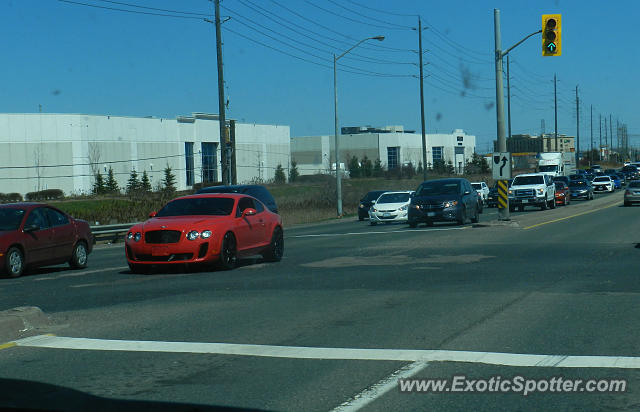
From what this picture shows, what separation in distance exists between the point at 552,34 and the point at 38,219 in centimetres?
1502

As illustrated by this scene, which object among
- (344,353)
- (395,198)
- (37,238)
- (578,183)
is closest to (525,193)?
(395,198)

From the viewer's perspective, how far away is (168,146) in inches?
4094

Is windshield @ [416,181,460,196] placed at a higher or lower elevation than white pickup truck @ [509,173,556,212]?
higher

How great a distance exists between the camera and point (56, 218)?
18.0 m

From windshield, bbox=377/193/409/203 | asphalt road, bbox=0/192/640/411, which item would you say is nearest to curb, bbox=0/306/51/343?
asphalt road, bbox=0/192/640/411

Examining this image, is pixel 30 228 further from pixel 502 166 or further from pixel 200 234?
pixel 502 166

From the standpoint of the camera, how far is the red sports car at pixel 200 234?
1577 centimetres

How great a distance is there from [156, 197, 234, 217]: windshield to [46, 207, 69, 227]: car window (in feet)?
7.78

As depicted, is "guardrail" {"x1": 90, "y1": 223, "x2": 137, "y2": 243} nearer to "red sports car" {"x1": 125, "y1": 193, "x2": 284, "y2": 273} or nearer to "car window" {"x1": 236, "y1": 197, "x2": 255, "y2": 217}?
"red sports car" {"x1": 125, "y1": 193, "x2": 284, "y2": 273}

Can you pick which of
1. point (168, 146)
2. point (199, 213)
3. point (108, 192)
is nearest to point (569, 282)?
point (199, 213)

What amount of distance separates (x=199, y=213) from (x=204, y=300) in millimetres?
5173

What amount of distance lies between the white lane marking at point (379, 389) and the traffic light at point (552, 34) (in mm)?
18727

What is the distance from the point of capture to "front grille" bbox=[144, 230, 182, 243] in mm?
15805

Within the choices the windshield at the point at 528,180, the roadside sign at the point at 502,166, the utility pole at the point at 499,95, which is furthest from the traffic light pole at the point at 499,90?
the windshield at the point at 528,180
